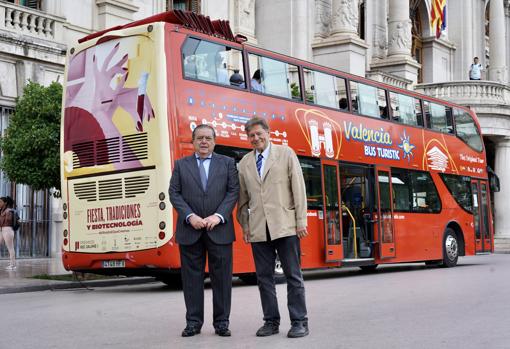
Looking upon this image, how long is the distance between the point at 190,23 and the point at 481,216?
37.4 feet

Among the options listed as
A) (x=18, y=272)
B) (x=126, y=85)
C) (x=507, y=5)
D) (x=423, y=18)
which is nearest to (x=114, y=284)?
(x=18, y=272)

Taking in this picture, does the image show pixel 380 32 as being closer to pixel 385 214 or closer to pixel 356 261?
pixel 385 214

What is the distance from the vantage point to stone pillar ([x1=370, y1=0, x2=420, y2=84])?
35844 mm

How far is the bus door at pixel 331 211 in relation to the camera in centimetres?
1531

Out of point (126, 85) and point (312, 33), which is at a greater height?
point (312, 33)

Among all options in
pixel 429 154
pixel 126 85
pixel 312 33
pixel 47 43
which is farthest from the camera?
pixel 312 33

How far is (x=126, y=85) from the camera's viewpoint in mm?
12625

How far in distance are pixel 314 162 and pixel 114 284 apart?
170 inches

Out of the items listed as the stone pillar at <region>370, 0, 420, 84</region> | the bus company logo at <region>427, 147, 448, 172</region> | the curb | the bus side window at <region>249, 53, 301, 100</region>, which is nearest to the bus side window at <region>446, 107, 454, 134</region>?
the bus company logo at <region>427, 147, 448, 172</region>

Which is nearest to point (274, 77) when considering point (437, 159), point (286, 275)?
point (437, 159)

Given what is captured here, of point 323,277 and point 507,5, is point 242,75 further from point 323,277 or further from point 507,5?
point 507,5

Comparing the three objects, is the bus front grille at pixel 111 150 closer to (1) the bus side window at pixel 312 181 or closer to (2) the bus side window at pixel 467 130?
(1) the bus side window at pixel 312 181

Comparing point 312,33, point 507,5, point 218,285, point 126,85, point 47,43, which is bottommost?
point 218,285

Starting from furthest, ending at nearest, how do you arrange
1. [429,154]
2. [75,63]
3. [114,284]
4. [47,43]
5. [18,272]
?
[47,43] → [429,154] → [18,272] → [114,284] → [75,63]
